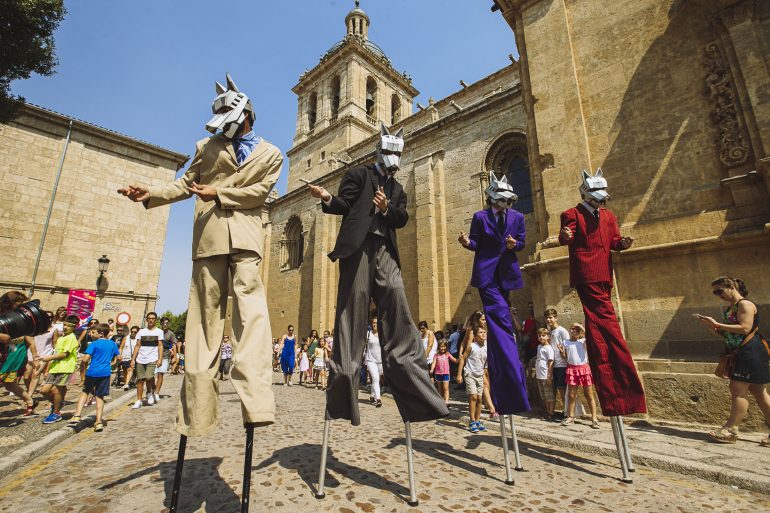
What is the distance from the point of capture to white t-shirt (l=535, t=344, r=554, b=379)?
5.95m

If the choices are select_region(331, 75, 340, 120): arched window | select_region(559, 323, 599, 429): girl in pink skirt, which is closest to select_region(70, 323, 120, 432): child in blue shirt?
select_region(559, 323, 599, 429): girl in pink skirt

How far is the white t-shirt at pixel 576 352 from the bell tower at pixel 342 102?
76.0ft

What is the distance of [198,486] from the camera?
2.36m

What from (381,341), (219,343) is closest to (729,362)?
(381,341)

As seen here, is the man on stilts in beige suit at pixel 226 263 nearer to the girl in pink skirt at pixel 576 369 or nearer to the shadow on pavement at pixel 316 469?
the shadow on pavement at pixel 316 469

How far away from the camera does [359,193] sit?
2.79 meters

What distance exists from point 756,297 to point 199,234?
6534mm

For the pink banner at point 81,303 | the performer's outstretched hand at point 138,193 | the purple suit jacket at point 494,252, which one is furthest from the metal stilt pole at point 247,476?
the pink banner at point 81,303

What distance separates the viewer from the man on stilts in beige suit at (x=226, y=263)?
6.55 ft

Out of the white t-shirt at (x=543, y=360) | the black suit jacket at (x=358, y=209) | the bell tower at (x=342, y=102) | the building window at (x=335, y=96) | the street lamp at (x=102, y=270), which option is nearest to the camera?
the black suit jacket at (x=358, y=209)

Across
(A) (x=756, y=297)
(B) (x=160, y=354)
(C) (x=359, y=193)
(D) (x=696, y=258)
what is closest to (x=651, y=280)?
(D) (x=696, y=258)

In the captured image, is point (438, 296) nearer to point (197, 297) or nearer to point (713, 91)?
point (713, 91)

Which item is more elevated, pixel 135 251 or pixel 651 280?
pixel 135 251

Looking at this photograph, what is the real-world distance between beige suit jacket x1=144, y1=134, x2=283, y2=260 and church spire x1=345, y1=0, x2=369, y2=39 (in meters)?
39.2
